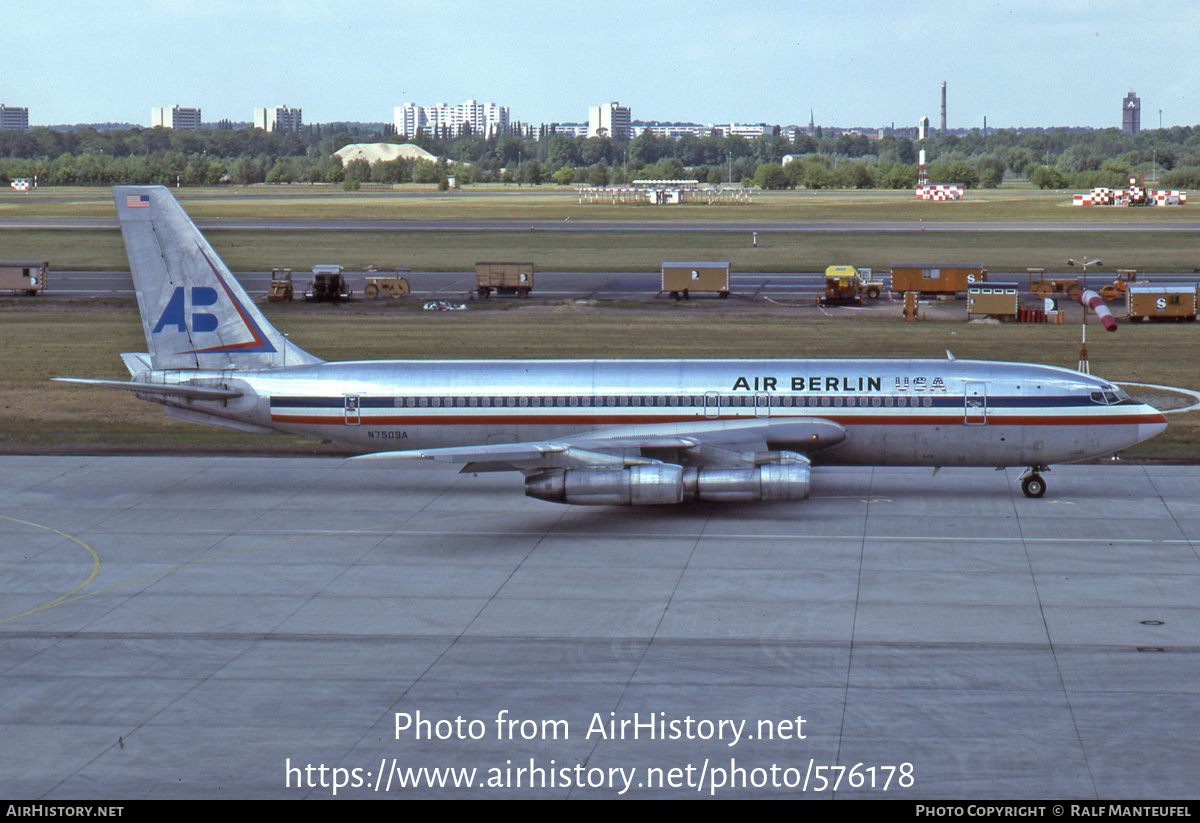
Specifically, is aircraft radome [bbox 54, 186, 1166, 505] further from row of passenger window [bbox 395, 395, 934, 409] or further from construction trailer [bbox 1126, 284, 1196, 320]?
construction trailer [bbox 1126, 284, 1196, 320]

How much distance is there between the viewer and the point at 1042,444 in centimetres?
3553

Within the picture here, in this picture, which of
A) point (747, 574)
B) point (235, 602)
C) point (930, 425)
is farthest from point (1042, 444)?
point (235, 602)

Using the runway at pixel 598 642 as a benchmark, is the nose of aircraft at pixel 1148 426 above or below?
above

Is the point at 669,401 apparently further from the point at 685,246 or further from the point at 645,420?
the point at 685,246

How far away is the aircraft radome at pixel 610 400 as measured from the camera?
3528cm

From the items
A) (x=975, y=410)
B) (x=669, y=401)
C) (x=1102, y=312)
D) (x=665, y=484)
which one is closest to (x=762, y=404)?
(x=669, y=401)

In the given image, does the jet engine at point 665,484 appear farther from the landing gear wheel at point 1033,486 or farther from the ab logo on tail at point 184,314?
the ab logo on tail at point 184,314

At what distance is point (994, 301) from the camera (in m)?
78.5

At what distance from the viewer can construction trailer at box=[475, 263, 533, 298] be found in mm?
91812

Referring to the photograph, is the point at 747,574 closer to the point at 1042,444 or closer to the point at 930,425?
the point at 930,425

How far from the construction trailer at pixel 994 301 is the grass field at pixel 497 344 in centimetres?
A: 216

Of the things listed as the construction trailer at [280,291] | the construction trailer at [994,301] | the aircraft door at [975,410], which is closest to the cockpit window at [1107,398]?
the aircraft door at [975,410]

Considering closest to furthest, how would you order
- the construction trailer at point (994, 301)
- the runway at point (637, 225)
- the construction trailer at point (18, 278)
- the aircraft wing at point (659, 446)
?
the aircraft wing at point (659, 446), the construction trailer at point (994, 301), the construction trailer at point (18, 278), the runway at point (637, 225)

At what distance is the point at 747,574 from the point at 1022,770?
11.0 m
